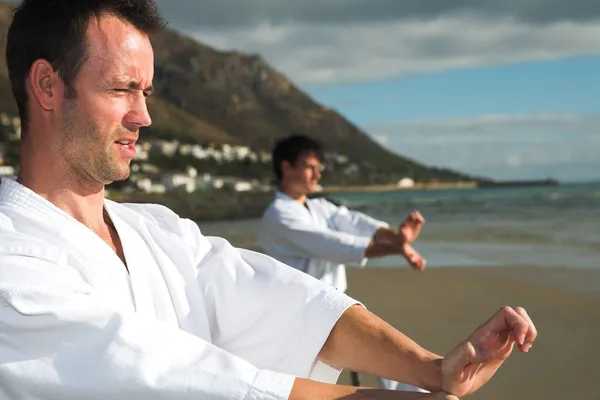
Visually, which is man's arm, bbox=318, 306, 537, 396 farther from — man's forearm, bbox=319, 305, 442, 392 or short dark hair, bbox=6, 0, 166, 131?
short dark hair, bbox=6, 0, 166, 131

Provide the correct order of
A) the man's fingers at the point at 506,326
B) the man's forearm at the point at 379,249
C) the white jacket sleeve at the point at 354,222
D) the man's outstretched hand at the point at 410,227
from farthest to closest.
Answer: the white jacket sleeve at the point at 354,222 → the man's forearm at the point at 379,249 → the man's outstretched hand at the point at 410,227 → the man's fingers at the point at 506,326

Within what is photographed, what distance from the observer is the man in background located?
Answer: 4566mm

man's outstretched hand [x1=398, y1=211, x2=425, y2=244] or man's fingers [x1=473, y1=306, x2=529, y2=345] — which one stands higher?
man's fingers [x1=473, y1=306, x2=529, y2=345]

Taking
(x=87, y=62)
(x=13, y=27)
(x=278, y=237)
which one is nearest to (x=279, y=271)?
(x=87, y=62)

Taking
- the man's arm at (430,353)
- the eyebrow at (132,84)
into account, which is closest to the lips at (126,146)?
the eyebrow at (132,84)

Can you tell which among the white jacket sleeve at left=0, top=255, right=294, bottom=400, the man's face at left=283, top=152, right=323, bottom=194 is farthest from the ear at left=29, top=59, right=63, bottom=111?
the man's face at left=283, top=152, right=323, bottom=194

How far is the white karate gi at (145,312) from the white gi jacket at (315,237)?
8.77ft

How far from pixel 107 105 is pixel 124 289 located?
39 cm

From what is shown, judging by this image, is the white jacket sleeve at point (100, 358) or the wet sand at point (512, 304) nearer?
the white jacket sleeve at point (100, 358)

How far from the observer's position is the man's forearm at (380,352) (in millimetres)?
1586

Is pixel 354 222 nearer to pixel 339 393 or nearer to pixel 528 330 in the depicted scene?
pixel 528 330

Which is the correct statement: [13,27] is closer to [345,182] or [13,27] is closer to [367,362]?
[367,362]

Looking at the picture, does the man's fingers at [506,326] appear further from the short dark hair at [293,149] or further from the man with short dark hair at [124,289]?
the short dark hair at [293,149]

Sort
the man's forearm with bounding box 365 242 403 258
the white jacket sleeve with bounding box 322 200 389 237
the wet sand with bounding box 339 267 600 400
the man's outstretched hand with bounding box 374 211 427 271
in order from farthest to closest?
the wet sand with bounding box 339 267 600 400 → the white jacket sleeve with bounding box 322 200 389 237 → the man's forearm with bounding box 365 242 403 258 → the man's outstretched hand with bounding box 374 211 427 271
